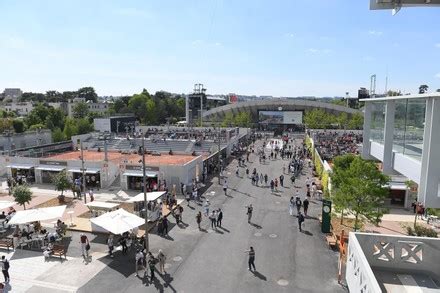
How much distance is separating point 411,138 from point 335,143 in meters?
41.9

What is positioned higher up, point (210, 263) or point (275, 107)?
point (275, 107)

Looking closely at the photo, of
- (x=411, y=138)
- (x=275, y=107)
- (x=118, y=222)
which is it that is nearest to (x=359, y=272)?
(x=411, y=138)

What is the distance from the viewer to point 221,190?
29.2 meters

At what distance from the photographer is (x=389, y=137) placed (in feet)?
46.3

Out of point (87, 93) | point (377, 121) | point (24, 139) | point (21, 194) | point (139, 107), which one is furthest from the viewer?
point (87, 93)

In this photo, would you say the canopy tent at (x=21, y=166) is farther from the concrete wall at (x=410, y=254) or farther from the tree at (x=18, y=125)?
the tree at (x=18, y=125)

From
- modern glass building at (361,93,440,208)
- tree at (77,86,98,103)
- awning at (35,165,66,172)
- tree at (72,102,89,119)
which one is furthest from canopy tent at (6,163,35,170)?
tree at (77,86,98,103)

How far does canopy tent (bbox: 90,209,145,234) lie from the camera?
54.2 feet

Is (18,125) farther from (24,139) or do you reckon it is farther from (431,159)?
(431,159)

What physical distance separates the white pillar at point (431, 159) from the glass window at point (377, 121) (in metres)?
4.61

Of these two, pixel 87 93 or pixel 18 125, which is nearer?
pixel 18 125

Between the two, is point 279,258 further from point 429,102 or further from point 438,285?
point 429,102

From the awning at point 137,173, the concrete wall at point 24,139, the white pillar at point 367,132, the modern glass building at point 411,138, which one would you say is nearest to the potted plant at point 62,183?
the awning at point 137,173

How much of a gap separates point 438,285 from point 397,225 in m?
10.3
